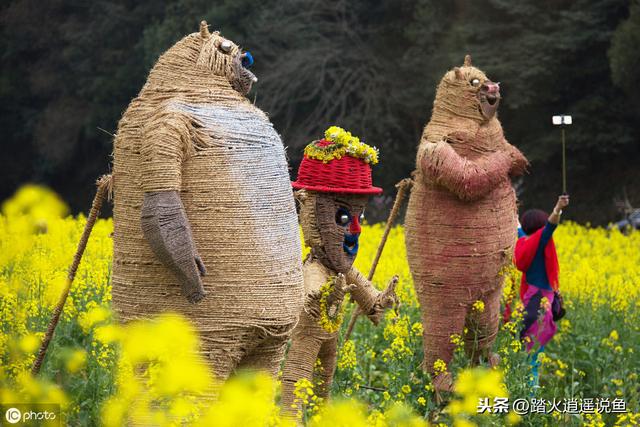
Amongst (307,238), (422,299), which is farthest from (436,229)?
(307,238)

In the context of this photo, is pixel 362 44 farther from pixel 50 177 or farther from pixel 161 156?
pixel 161 156

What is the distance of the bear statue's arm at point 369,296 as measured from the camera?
4.96 metres

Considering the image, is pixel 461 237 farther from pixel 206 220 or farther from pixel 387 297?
pixel 206 220

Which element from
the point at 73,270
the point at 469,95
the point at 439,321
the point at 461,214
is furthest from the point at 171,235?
the point at 469,95

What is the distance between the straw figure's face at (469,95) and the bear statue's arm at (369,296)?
1212mm

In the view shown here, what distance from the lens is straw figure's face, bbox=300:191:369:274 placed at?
475 centimetres

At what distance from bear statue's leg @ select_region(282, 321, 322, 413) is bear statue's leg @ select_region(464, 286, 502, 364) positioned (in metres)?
1.28

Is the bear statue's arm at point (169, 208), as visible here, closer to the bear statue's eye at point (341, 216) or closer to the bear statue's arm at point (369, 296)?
the bear statue's eye at point (341, 216)

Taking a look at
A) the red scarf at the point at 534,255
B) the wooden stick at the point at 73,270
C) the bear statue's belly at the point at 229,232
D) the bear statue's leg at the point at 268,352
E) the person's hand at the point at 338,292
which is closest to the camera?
the bear statue's belly at the point at 229,232

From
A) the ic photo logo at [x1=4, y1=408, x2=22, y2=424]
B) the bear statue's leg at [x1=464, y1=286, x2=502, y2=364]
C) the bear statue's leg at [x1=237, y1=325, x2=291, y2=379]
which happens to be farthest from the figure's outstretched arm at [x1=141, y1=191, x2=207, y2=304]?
the bear statue's leg at [x1=464, y1=286, x2=502, y2=364]

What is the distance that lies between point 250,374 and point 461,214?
319 cm

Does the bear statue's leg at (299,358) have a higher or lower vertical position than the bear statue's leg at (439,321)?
lower

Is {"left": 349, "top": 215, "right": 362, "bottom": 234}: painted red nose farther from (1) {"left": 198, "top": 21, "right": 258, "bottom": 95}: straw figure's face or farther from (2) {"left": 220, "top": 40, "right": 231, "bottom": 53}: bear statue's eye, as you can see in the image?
(2) {"left": 220, "top": 40, "right": 231, "bottom": 53}: bear statue's eye

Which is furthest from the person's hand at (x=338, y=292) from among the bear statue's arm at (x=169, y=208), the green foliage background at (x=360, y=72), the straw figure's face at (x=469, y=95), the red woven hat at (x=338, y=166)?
the green foliage background at (x=360, y=72)
